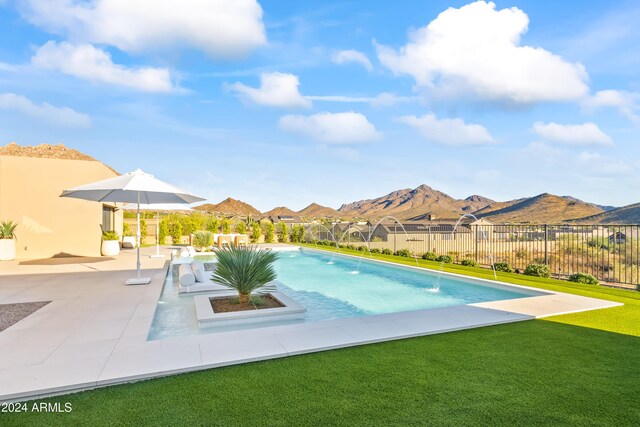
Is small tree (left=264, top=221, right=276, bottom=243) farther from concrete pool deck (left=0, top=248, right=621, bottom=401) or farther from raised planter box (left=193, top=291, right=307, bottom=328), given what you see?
raised planter box (left=193, top=291, right=307, bottom=328)

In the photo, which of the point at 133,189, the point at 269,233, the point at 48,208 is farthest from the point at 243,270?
the point at 269,233

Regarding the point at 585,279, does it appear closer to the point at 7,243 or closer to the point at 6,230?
the point at 7,243

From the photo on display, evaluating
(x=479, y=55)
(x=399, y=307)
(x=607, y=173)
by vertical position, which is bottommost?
(x=399, y=307)

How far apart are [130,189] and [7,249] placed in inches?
325

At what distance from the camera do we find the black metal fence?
8836 millimetres

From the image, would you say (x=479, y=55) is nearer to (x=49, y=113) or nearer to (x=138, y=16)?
(x=138, y=16)

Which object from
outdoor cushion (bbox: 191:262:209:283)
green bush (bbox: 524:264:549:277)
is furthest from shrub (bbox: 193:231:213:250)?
green bush (bbox: 524:264:549:277)

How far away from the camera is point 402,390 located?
2.95 m

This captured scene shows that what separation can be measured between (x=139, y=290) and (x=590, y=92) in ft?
59.5

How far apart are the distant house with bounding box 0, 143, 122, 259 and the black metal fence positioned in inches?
494

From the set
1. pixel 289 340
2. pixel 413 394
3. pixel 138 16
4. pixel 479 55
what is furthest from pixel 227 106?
pixel 413 394

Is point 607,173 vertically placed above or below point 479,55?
below

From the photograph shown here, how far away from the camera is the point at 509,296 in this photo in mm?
7320

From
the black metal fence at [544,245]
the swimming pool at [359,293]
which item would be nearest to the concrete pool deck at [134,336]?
the swimming pool at [359,293]
